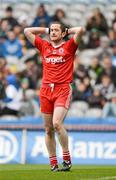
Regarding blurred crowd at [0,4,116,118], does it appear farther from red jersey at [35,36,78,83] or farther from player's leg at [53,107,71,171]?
player's leg at [53,107,71,171]

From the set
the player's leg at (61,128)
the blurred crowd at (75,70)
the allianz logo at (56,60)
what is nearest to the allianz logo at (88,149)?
the blurred crowd at (75,70)

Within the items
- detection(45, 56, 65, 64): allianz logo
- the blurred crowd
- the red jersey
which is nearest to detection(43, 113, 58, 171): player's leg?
the red jersey

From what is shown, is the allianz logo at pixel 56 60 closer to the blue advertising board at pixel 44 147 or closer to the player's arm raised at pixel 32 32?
the player's arm raised at pixel 32 32

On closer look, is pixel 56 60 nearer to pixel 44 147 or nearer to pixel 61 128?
pixel 61 128

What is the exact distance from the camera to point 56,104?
11156mm

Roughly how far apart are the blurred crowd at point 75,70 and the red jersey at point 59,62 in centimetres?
728

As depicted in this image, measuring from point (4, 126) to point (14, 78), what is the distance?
2.81 metres

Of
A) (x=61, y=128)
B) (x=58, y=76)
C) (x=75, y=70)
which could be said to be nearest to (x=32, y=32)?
(x=58, y=76)

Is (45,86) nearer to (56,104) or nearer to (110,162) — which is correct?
(56,104)

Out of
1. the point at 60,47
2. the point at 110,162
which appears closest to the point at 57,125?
the point at 60,47

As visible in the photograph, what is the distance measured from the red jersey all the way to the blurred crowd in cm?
728

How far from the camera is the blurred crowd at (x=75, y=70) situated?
18875 mm

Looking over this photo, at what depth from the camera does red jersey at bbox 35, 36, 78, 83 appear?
36.8ft

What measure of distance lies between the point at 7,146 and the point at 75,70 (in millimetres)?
4348
